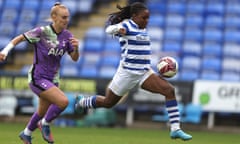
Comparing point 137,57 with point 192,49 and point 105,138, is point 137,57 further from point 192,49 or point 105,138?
point 192,49

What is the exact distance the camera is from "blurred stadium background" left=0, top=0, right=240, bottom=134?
1891 centimetres

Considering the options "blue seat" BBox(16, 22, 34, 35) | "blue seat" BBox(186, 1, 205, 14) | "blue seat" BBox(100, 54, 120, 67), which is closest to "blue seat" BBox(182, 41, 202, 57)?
"blue seat" BBox(186, 1, 205, 14)

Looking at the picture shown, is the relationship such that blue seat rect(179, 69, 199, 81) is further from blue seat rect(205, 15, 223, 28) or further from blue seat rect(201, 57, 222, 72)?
blue seat rect(205, 15, 223, 28)

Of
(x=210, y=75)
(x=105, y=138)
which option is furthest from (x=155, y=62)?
(x=105, y=138)

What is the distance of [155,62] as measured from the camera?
2095 centimetres

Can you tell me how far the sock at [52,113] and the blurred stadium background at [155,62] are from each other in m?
8.90

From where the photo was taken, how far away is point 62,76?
20.1 m

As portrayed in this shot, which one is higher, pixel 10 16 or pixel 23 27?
pixel 10 16

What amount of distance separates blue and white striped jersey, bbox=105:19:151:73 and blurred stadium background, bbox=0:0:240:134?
8.90 meters

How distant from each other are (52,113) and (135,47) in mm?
1621

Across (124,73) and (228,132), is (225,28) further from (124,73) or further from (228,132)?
(124,73)

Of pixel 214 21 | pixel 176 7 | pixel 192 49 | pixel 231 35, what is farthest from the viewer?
pixel 176 7

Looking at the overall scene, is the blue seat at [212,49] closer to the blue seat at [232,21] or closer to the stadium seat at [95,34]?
the blue seat at [232,21]

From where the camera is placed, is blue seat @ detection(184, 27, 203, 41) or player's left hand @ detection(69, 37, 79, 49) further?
blue seat @ detection(184, 27, 203, 41)
